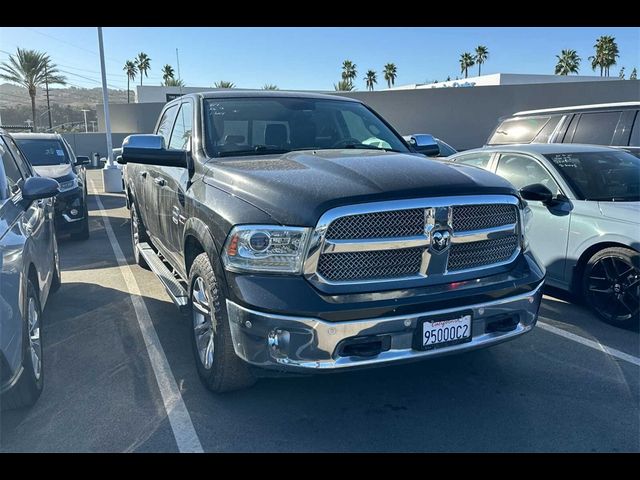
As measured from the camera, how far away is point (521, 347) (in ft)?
14.1

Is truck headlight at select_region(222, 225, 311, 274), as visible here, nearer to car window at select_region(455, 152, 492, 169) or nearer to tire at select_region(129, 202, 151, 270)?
tire at select_region(129, 202, 151, 270)

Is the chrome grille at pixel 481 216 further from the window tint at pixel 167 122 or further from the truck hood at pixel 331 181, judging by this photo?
the window tint at pixel 167 122

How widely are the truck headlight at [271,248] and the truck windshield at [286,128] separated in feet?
4.09

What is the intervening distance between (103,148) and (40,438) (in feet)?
99.2

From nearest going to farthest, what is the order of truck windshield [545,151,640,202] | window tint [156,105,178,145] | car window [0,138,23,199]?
car window [0,138,23,199] < truck windshield [545,151,640,202] < window tint [156,105,178,145]

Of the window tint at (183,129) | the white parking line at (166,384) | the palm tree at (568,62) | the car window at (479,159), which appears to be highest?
the palm tree at (568,62)

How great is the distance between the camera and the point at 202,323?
3.53 m

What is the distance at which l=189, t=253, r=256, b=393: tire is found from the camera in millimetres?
3072

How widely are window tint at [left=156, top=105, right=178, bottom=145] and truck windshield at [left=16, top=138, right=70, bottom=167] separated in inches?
197

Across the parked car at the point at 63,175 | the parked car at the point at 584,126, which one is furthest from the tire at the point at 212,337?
the parked car at the point at 584,126

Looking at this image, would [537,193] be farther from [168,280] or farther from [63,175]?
[63,175]

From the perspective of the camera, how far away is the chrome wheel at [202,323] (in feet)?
10.9

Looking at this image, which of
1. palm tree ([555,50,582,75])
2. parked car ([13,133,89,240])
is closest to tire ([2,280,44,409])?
parked car ([13,133,89,240])
